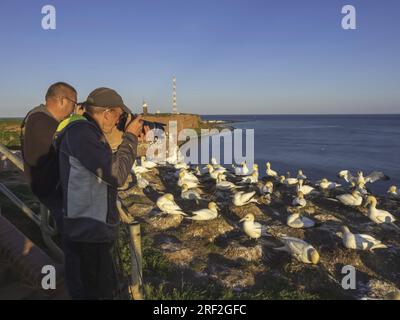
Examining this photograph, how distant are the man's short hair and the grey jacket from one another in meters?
0.80

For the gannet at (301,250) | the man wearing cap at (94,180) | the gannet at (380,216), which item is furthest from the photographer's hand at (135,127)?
the gannet at (380,216)

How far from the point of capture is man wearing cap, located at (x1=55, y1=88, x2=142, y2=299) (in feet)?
9.27

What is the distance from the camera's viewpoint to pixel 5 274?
4.65m

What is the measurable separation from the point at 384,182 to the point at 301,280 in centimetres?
1735

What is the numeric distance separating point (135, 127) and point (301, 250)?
601 centimetres

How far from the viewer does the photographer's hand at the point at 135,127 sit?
324 cm

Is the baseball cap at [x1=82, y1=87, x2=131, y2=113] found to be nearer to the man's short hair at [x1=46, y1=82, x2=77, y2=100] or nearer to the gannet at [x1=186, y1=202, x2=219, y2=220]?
the man's short hair at [x1=46, y1=82, x2=77, y2=100]

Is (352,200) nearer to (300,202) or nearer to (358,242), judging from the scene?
(300,202)

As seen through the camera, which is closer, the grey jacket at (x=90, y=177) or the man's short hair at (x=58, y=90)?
the grey jacket at (x=90, y=177)

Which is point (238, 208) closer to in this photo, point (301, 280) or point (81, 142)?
point (301, 280)

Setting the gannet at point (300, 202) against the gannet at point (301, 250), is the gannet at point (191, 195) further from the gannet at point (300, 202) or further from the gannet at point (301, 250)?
the gannet at point (301, 250)

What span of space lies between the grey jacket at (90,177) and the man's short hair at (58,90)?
2.64 ft

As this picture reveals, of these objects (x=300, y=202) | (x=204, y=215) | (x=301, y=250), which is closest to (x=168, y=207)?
(x=204, y=215)
